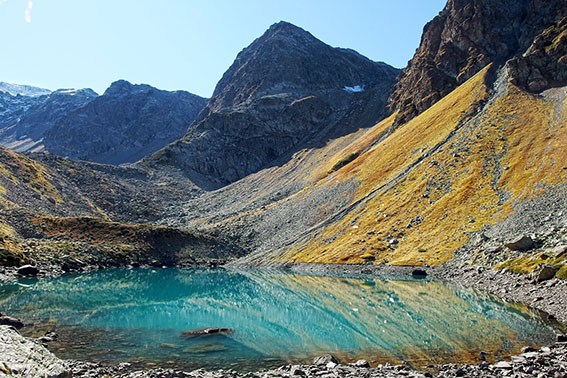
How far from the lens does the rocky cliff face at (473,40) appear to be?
464 ft

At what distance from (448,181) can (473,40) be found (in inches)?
3721

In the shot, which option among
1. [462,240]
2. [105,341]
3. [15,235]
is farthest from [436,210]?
[15,235]

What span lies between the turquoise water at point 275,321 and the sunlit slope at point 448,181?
54.1 ft

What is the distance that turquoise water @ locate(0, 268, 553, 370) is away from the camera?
2841 centimetres

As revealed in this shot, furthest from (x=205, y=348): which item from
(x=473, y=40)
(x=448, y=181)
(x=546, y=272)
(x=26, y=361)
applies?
(x=473, y=40)

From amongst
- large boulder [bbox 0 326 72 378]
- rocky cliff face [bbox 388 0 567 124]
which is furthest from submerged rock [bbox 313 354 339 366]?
rocky cliff face [bbox 388 0 567 124]

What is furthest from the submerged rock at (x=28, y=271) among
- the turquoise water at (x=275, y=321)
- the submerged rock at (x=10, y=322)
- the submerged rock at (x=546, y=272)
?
the submerged rock at (x=546, y=272)

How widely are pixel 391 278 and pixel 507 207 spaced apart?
2517 cm

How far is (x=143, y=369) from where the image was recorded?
24.9 meters

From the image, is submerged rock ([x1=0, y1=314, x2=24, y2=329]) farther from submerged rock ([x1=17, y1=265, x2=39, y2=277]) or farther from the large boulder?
submerged rock ([x1=17, y1=265, x2=39, y2=277])

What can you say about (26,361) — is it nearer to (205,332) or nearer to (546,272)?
(205,332)

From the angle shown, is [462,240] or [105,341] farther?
[462,240]

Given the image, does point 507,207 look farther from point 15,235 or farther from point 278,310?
point 15,235

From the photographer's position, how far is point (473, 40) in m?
158
